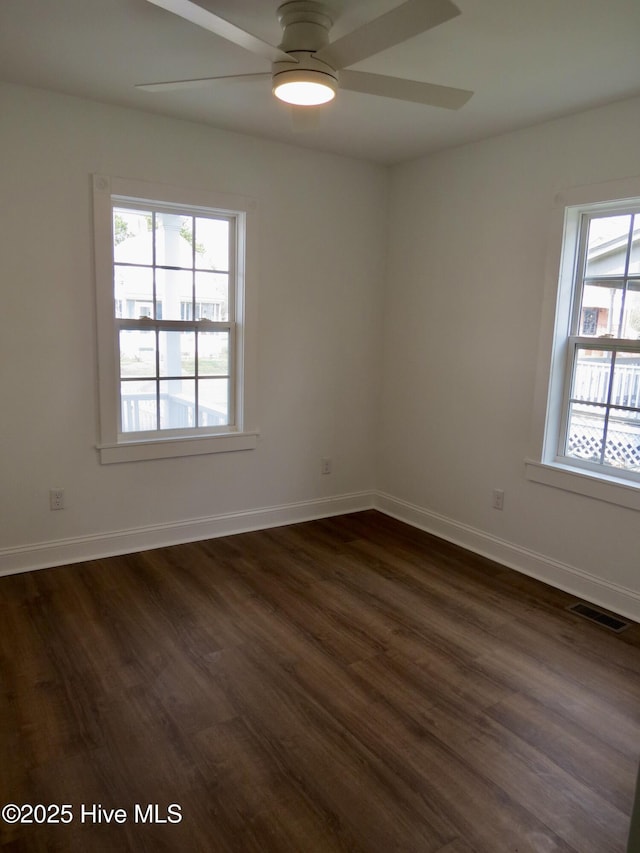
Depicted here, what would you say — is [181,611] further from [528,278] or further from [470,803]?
[528,278]

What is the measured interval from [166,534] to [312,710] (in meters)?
1.85

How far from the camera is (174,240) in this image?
3.62 metres

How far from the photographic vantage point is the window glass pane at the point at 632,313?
301 centimetres

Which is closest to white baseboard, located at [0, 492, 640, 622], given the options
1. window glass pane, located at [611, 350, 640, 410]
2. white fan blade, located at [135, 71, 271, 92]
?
window glass pane, located at [611, 350, 640, 410]

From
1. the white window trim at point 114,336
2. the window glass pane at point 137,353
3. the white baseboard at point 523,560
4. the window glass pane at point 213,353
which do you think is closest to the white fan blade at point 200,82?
the white window trim at point 114,336

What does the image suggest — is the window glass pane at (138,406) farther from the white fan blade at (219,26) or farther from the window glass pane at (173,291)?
the white fan blade at (219,26)

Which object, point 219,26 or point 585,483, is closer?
point 219,26

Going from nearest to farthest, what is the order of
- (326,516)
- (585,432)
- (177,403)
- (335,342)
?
(585,432) < (177,403) < (335,342) < (326,516)

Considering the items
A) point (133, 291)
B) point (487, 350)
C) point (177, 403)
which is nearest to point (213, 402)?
point (177, 403)

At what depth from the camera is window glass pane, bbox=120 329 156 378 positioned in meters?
3.54

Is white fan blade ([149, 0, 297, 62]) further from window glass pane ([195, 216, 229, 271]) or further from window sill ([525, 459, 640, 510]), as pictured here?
window sill ([525, 459, 640, 510])

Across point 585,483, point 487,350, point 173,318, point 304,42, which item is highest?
point 304,42

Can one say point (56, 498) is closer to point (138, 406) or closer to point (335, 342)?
point (138, 406)

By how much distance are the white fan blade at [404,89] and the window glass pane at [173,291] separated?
1736 millimetres
